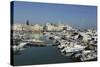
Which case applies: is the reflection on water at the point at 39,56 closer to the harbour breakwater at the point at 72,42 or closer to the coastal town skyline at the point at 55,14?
the harbour breakwater at the point at 72,42

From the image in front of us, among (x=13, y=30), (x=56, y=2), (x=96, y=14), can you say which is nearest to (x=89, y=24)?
(x=96, y=14)

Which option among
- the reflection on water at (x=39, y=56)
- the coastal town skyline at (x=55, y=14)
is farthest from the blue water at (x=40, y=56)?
the coastal town skyline at (x=55, y=14)

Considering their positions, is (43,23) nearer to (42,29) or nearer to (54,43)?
(42,29)

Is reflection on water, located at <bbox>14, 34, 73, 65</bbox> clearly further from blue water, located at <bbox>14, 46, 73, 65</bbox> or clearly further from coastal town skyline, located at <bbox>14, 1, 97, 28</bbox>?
coastal town skyline, located at <bbox>14, 1, 97, 28</bbox>

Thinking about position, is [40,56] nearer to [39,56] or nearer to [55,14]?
[39,56]

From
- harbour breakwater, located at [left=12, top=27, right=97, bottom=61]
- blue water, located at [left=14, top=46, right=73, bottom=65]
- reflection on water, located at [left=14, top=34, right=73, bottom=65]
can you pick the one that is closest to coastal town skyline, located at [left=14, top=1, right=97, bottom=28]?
harbour breakwater, located at [left=12, top=27, right=97, bottom=61]

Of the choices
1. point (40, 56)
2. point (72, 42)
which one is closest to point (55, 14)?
point (72, 42)
